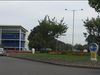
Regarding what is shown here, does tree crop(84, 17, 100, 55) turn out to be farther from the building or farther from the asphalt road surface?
the building

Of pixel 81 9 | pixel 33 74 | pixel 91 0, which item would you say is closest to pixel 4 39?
pixel 81 9

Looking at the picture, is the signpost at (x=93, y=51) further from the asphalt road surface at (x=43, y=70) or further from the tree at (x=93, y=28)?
the tree at (x=93, y=28)

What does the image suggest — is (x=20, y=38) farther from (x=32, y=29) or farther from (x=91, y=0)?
(x=91, y=0)

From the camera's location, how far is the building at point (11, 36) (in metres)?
137

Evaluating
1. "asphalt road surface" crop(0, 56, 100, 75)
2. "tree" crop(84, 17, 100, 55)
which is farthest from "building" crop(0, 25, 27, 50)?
"asphalt road surface" crop(0, 56, 100, 75)

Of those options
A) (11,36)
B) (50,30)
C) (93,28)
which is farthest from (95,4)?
(11,36)

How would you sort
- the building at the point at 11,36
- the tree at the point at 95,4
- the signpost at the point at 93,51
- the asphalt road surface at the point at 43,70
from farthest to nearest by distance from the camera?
the building at the point at 11,36 < the tree at the point at 95,4 < the signpost at the point at 93,51 < the asphalt road surface at the point at 43,70

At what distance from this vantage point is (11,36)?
454 ft

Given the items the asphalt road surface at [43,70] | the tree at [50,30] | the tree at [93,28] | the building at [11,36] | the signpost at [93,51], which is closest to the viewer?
the asphalt road surface at [43,70]

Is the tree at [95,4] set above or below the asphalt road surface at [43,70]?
above

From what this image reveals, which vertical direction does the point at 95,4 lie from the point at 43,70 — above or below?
above

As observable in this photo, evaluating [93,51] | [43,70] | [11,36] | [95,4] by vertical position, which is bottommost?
[43,70]

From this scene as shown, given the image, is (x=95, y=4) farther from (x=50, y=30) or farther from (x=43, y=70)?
(x=50, y=30)

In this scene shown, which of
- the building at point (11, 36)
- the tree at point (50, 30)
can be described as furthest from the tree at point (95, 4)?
the building at point (11, 36)
